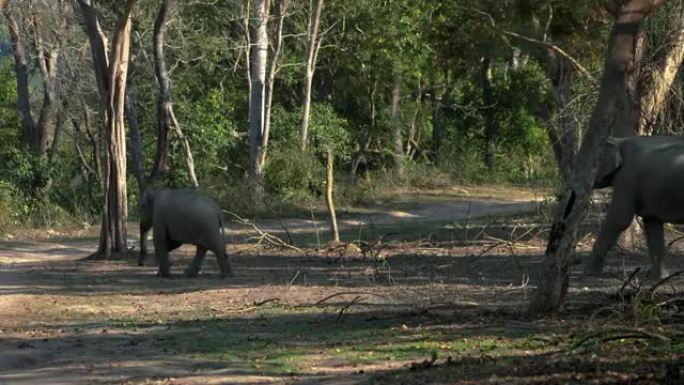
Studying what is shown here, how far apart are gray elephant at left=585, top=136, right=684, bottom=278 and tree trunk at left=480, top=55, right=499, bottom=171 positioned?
100ft

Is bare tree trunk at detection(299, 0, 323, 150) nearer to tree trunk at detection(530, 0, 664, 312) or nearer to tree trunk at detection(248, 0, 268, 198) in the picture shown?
tree trunk at detection(248, 0, 268, 198)

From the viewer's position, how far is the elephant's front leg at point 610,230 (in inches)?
684

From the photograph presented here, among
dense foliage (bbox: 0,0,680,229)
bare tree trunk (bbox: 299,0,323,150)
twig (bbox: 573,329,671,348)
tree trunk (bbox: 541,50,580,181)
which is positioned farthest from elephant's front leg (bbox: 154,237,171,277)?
bare tree trunk (bbox: 299,0,323,150)

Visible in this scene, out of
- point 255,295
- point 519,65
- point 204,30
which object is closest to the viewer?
point 255,295

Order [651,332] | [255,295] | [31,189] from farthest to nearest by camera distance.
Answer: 1. [31,189]
2. [255,295]
3. [651,332]

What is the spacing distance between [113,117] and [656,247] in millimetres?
10029

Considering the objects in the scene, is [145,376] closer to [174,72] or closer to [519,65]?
[174,72]

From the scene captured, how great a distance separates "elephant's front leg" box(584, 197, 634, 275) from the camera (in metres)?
17.4

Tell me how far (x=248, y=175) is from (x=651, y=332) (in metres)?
26.1

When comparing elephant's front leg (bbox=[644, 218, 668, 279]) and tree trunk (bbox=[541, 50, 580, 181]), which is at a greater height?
tree trunk (bbox=[541, 50, 580, 181])

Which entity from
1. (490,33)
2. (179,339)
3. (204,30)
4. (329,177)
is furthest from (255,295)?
(204,30)

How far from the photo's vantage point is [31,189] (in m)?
35.1

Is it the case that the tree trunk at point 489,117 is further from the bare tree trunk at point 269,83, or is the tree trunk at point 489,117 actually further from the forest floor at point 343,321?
the forest floor at point 343,321

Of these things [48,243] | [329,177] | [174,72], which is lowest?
[48,243]
